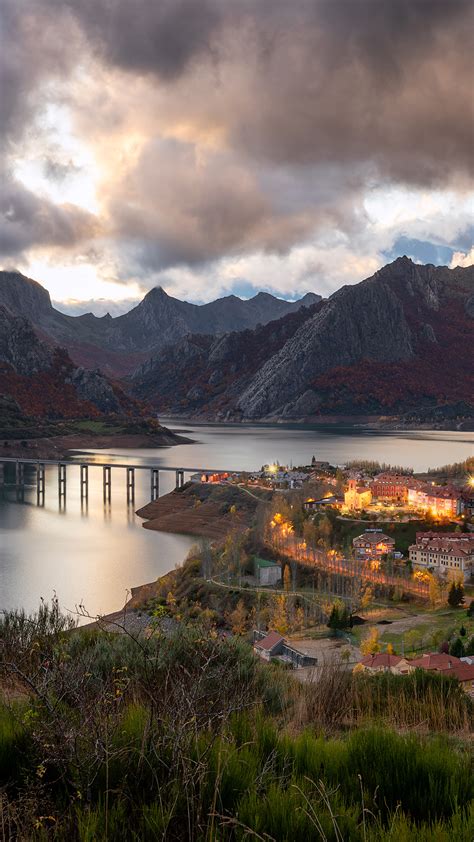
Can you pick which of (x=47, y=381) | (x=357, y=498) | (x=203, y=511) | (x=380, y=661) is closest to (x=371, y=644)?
(x=380, y=661)

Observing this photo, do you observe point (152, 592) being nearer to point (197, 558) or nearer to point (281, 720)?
point (197, 558)

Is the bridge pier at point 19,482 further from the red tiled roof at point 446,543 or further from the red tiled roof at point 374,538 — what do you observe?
the red tiled roof at point 446,543

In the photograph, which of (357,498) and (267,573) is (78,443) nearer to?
(357,498)

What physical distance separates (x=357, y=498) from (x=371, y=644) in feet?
100

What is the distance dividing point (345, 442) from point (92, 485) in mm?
76479

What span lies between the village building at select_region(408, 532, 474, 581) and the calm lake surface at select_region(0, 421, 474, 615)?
16.4 m

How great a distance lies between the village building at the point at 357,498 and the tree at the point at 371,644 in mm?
26651

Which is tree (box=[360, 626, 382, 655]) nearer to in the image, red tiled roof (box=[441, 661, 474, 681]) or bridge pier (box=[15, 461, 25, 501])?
red tiled roof (box=[441, 661, 474, 681])

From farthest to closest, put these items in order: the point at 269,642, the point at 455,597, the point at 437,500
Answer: the point at 437,500 < the point at 455,597 < the point at 269,642

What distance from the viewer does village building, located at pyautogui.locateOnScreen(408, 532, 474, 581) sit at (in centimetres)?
3688

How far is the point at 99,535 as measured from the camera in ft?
183

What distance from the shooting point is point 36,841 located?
237 centimetres

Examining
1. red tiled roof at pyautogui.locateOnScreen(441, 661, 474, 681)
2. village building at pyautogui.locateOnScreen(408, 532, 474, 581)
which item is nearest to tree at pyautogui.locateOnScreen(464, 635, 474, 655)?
red tiled roof at pyautogui.locateOnScreen(441, 661, 474, 681)

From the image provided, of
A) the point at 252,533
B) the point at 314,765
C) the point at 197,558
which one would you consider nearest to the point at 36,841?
the point at 314,765
